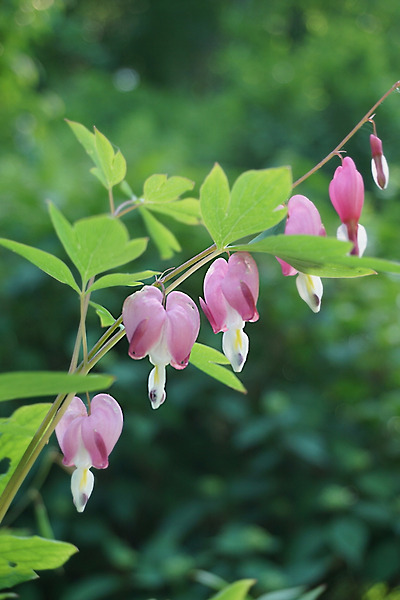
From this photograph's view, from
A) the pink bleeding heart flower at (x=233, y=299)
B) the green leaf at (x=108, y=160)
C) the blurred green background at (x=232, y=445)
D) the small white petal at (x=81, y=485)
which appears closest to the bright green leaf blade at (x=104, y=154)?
the green leaf at (x=108, y=160)

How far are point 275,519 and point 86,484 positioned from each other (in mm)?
1414

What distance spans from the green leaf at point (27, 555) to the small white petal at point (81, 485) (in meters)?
0.09

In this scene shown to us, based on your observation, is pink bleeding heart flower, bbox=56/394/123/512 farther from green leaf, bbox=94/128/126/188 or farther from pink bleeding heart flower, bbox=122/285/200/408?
green leaf, bbox=94/128/126/188

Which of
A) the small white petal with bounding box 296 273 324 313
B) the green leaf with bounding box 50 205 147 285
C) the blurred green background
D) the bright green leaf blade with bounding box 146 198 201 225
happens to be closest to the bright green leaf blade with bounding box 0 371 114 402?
the green leaf with bounding box 50 205 147 285

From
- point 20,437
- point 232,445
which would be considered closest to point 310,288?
point 20,437

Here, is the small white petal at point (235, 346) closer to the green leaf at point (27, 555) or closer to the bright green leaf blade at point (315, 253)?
the bright green leaf blade at point (315, 253)

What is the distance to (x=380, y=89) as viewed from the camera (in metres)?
6.42

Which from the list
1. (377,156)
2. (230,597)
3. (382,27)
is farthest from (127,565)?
(382,27)

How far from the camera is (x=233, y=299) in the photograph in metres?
0.44

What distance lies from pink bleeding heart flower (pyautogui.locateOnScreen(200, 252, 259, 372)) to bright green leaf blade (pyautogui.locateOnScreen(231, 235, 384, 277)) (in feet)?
0.14

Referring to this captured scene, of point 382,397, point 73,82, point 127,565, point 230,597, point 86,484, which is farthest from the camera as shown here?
point 73,82

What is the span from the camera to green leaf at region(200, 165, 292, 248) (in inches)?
14.5

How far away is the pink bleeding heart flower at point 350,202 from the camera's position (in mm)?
442

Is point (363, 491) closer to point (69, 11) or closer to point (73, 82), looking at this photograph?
point (73, 82)
